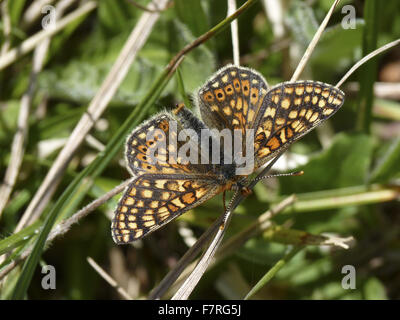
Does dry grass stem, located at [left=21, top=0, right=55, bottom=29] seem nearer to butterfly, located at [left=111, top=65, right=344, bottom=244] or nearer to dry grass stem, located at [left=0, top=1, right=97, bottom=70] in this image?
dry grass stem, located at [left=0, top=1, right=97, bottom=70]

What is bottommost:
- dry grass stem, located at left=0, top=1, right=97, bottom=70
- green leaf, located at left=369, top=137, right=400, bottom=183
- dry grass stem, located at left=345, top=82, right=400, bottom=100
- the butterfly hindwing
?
green leaf, located at left=369, top=137, right=400, bottom=183

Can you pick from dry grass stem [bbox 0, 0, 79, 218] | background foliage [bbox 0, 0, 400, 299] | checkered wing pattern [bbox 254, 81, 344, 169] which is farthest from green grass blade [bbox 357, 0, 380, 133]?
dry grass stem [bbox 0, 0, 79, 218]

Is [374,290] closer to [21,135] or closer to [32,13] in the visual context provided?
[21,135]

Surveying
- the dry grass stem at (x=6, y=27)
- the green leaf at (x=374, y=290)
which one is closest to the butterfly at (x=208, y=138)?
the green leaf at (x=374, y=290)

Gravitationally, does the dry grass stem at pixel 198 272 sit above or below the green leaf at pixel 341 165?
below

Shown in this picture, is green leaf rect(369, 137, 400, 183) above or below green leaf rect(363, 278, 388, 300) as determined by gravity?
above

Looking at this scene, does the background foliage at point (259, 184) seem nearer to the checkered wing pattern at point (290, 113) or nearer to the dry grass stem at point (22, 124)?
the dry grass stem at point (22, 124)

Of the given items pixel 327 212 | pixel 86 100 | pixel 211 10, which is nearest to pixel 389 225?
pixel 327 212
